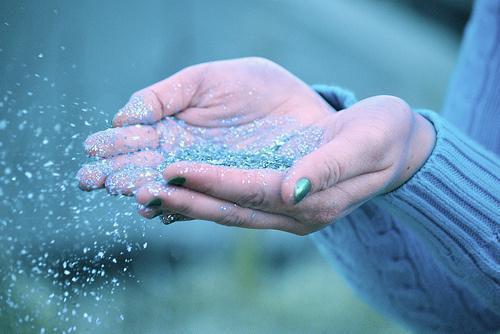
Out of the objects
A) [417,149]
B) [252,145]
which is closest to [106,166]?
[252,145]

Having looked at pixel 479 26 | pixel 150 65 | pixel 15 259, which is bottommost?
pixel 15 259

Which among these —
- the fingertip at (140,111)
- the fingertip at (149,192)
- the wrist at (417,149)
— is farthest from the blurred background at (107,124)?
the wrist at (417,149)

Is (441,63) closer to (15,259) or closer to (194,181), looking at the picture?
(15,259)

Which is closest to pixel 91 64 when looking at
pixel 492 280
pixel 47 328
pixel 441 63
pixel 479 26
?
pixel 47 328

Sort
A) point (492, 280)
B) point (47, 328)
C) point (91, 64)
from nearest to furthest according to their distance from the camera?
point (492, 280)
point (47, 328)
point (91, 64)

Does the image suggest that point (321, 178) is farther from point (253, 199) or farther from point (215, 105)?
point (215, 105)

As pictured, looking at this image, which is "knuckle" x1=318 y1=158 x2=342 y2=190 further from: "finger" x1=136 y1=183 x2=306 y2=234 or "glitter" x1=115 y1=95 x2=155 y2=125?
"glitter" x1=115 y1=95 x2=155 y2=125

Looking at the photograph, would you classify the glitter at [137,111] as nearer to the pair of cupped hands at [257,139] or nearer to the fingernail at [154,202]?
the pair of cupped hands at [257,139]
